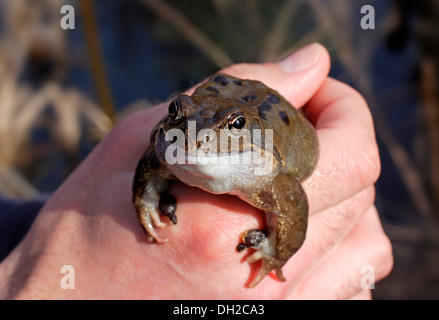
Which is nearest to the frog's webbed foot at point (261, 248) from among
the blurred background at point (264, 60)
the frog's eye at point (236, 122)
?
the frog's eye at point (236, 122)

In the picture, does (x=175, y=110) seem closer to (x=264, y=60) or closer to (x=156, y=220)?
(x=156, y=220)

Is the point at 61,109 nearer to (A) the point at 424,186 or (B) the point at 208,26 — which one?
(B) the point at 208,26

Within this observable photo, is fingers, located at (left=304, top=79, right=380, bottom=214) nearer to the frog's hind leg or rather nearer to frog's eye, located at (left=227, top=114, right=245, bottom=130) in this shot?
the frog's hind leg

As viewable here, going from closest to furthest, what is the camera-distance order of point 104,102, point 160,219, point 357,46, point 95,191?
point 160,219 < point 95,191 < point 104,102 < point 357,46

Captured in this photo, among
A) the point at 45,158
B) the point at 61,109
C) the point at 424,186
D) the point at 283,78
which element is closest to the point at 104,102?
the point at 61,109

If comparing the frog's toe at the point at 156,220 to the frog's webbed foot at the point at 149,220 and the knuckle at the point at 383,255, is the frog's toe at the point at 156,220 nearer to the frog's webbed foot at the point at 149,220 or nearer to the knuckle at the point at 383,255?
the frog's webbed foot at the point at 149,220

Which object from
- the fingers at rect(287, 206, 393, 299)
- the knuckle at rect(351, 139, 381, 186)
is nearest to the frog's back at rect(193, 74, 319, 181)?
the knuckle at rect(351, 139, 381, 186)
